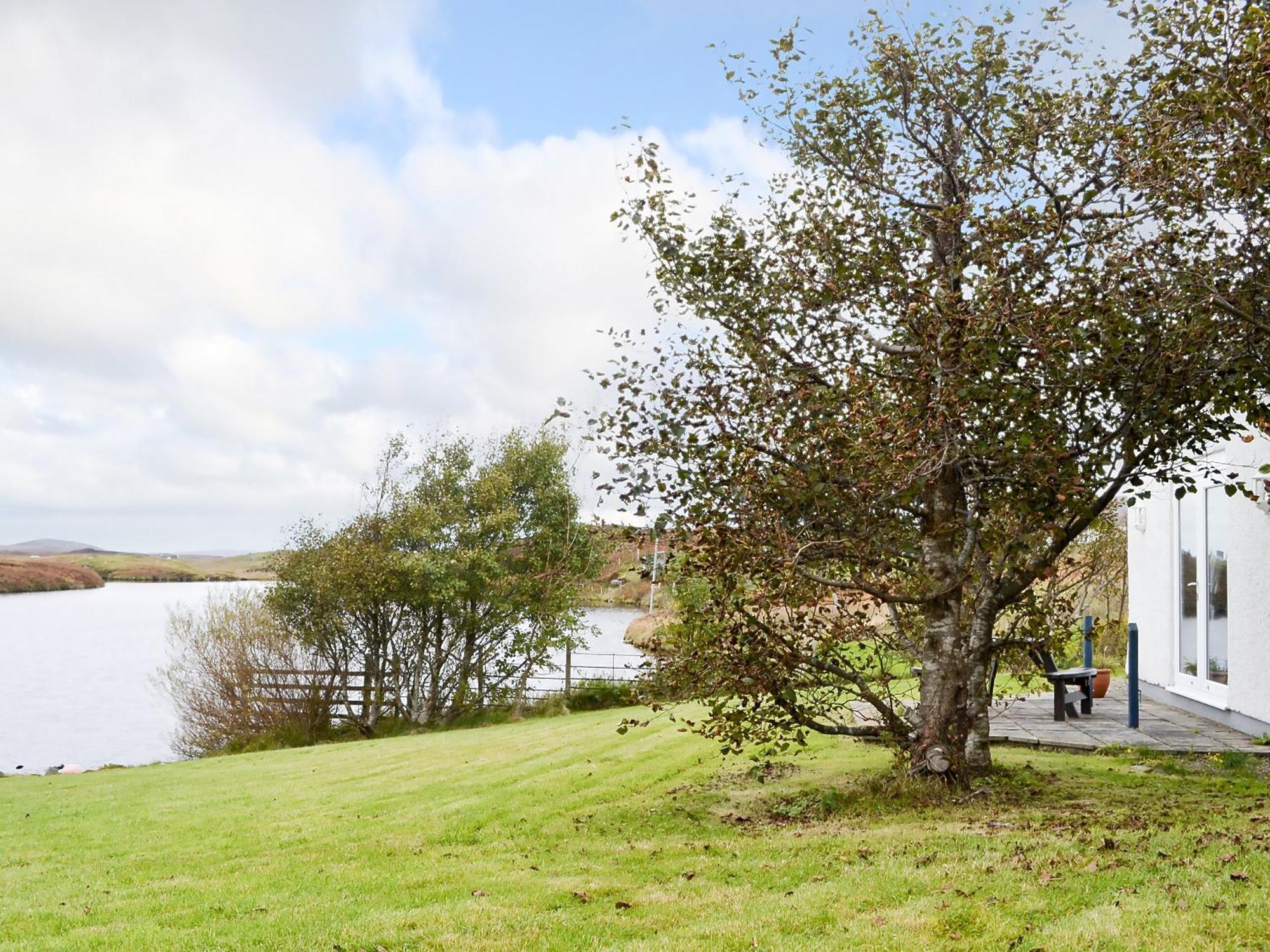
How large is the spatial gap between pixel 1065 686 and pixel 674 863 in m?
7.00

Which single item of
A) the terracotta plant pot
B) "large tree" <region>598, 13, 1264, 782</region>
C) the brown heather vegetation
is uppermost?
"large tree" <region>598, 13, 1264, 782</region>

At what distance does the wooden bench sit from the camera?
10.4m

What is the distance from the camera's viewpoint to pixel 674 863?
235 inches

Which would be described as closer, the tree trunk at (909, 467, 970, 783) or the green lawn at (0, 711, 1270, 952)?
the green lawn at (0, 711, 1270, 952)

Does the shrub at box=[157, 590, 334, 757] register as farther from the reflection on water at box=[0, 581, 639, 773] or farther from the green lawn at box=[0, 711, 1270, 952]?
the green lawn at box=[0, 711, 1270, 952]

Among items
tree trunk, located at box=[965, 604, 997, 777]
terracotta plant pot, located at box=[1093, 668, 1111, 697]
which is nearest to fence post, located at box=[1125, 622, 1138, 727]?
terracotta plant pot, located at box=[1093, 668, 1111, 697]

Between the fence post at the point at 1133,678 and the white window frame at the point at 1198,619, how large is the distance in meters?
1.29

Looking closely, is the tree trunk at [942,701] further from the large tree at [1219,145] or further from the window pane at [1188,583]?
the window pane at [1188,583]

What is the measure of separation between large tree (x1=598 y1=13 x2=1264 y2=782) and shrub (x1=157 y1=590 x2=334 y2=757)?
16305mm

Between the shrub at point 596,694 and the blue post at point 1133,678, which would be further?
the shrub at point 596,694

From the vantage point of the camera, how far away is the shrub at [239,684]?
2127 cm

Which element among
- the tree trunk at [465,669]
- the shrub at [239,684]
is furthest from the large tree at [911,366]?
the shrub at [239,684]

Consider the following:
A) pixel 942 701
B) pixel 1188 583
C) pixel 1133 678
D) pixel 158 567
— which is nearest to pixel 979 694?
pixel 942 701

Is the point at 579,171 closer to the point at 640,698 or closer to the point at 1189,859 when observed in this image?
the point at 640,698
